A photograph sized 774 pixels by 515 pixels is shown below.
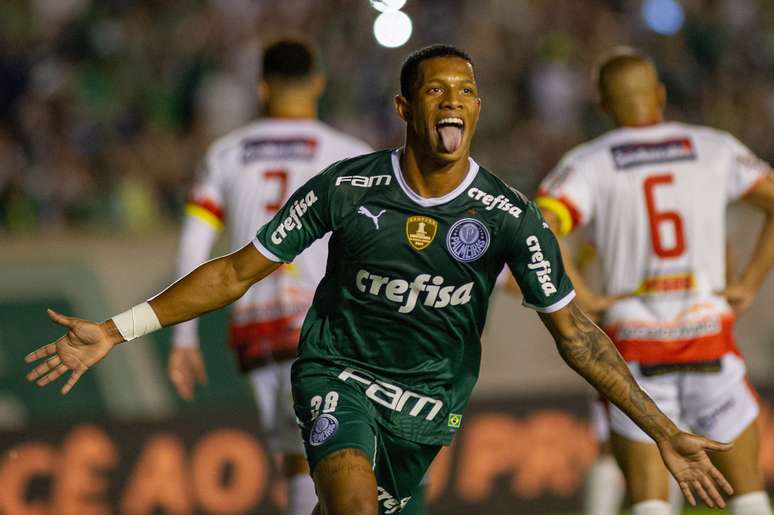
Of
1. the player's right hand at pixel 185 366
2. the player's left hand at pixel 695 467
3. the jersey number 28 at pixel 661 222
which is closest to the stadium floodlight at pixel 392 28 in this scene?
the player's right hand at pixel 185 366

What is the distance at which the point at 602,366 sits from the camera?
17.7 ft

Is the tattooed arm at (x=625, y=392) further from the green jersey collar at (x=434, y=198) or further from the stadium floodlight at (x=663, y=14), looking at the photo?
the stadium floodlight at (x=663, y=14)

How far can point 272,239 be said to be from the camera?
537cm

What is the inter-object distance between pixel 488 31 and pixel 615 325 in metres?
9.30

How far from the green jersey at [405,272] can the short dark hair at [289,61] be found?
210 centimetres

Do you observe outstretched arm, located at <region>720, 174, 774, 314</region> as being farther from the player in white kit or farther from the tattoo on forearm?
the player in white kit

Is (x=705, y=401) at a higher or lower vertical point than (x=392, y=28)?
lower

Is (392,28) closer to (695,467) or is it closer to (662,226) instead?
(662,226)

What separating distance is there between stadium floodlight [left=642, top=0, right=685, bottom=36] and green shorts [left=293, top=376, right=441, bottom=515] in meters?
11.7

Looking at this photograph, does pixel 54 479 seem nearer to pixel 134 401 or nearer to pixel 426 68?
pixel 134 401

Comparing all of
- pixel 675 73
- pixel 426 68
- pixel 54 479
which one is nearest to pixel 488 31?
pixel 675 73

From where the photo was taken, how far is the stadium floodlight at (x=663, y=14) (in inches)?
651

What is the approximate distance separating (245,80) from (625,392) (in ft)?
30.3

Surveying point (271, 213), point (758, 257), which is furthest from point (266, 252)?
point (758, 257)
